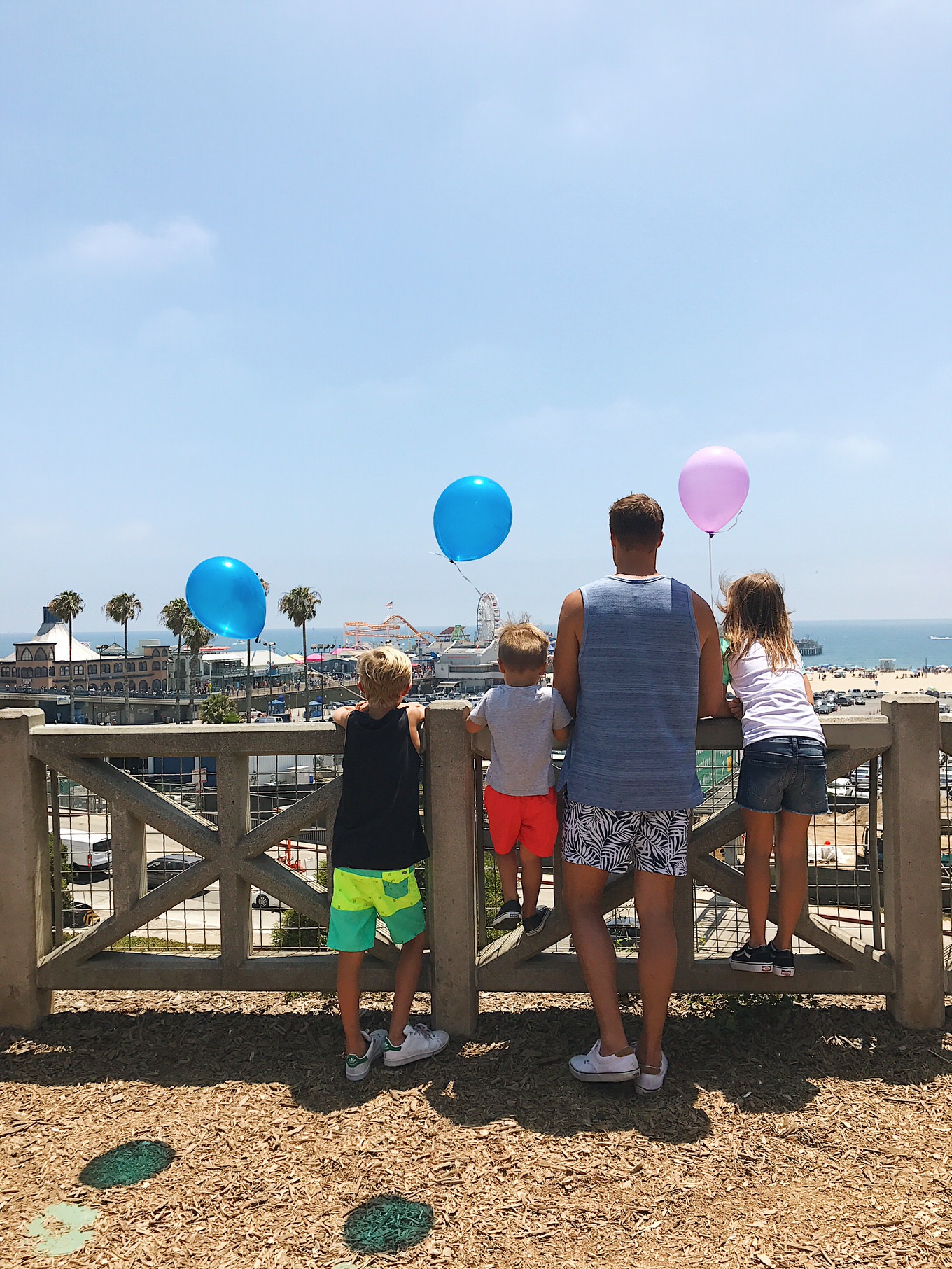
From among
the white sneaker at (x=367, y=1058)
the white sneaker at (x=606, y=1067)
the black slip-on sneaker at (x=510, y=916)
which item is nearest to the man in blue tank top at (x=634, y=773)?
the white sneaker at (x=606, y=1067)

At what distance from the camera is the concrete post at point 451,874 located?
12.5 ft

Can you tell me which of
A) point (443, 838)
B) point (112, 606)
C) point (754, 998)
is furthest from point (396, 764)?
point (112, 606)

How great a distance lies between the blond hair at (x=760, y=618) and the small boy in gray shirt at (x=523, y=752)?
953 millimetres

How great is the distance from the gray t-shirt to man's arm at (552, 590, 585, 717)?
4cm

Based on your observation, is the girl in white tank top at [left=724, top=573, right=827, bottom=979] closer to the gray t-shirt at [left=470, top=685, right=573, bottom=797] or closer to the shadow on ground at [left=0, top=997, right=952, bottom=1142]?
the shadow on ground at [left=0, top=997, right=952, bottom=1142]

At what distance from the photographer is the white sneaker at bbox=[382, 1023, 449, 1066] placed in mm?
3488

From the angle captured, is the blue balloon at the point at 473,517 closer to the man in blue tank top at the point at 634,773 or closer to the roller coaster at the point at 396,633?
the man in blue tank top at the point at 634,773

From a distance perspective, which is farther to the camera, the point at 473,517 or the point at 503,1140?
the point at 473,517

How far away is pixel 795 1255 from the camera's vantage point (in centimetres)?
241

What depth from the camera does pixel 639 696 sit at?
332 cm

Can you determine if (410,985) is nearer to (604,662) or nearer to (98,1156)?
→ (98,1156)

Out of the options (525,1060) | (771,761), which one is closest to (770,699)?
(771,761)

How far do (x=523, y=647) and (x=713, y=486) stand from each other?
5.69 metres

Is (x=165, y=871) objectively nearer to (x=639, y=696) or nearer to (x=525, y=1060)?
(x=525, y=1060)
